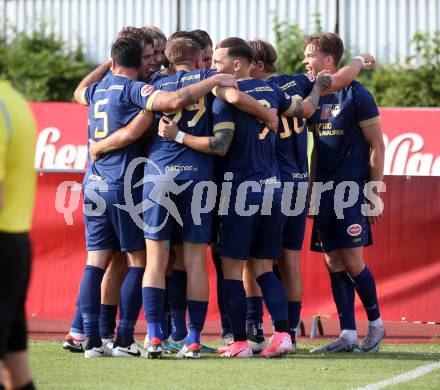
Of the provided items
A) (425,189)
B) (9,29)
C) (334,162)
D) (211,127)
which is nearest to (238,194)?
(211,127)

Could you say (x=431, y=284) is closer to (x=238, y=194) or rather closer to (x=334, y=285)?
(x=334, y=285)

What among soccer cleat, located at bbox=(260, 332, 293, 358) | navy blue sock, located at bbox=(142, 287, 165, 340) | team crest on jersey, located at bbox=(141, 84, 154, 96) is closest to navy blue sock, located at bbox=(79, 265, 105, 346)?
navy blue sock, located at bbox=(142, 287, 165, 340)

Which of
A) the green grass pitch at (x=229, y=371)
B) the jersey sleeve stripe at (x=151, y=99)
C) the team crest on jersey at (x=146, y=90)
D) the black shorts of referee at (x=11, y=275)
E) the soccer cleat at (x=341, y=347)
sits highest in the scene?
the team crest on jersey at (x=146, y=90)

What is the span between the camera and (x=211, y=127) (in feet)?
26.9

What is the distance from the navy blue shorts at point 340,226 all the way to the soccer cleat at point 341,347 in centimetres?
76

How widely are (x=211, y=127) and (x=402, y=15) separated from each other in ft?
43.6

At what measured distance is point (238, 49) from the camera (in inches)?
325

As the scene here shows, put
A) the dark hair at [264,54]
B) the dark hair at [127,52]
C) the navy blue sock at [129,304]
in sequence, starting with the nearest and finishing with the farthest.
Result: the navy blue sock at [129,304], the dark hair at [127,52], the dark hair at [264,54]

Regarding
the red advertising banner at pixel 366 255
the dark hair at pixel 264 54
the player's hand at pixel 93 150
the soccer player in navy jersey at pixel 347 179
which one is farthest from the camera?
the red advertising banner at pixel 366 255

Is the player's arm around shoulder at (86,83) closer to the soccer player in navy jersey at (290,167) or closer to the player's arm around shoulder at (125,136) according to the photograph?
the player's arm around shoulder at (125,136)

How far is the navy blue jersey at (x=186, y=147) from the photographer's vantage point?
8094mm

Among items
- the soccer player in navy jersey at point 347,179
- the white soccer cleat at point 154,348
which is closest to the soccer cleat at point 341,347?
the soccer player in navy jersey at point 347,179

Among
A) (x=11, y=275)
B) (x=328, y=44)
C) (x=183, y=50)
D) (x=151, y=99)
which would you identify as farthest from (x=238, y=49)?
(x=11, y=275)

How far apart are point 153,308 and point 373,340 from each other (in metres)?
1.97
